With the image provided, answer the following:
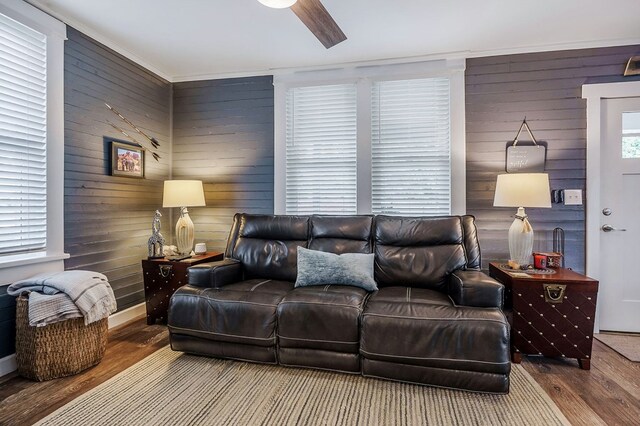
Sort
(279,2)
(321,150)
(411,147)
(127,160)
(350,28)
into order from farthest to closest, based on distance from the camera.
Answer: (321,150)
(411,147)
(127,160)
(350,28)
(279,2)

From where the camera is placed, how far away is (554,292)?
237 cm

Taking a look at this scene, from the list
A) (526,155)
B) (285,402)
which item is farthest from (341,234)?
(526,155)

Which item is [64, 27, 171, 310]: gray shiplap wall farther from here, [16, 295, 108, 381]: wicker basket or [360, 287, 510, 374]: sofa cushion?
[360, 287, 510, 374]: sofa cushion

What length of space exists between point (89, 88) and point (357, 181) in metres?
2.57

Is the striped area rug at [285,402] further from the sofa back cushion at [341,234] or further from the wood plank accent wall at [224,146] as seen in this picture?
the wood plank accent wall at [224,146]

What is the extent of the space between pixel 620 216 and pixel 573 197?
433mm

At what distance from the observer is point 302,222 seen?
10.2 ft

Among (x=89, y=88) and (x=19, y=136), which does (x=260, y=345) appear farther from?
(x=89, y=88)

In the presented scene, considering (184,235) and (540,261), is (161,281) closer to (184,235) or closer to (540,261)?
(184,235)

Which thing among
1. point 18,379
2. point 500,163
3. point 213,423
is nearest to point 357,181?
point 500,163

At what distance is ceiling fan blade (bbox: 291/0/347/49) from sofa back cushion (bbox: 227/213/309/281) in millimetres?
1518

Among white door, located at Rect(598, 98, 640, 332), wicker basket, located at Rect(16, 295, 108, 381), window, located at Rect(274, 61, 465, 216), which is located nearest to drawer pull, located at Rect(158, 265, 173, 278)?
wicker basket, located at Rect(16, 295, 108, 381)

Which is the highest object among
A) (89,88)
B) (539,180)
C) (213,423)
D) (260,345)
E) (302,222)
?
(89,88)

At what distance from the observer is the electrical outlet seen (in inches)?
119
